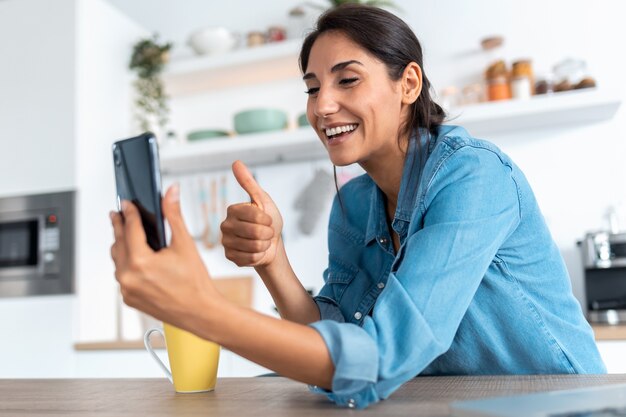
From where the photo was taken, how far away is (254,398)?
96 cm

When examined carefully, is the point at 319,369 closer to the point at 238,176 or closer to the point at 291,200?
the point at 238,176

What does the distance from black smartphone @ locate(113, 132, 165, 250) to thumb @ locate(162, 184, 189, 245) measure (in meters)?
0.01

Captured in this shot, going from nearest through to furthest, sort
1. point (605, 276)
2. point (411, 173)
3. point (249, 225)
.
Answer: point (249, 225)
point (411, 173)
point (605, 276)

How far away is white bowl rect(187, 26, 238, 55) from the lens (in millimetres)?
3361

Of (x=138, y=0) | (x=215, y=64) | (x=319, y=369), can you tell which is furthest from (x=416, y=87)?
(x=138, y=0)

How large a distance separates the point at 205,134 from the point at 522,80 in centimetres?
144

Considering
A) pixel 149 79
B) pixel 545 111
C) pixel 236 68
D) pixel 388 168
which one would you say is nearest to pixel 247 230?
pixel 388 168

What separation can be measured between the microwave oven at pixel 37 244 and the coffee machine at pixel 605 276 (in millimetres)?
2130

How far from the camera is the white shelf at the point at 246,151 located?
310 cm

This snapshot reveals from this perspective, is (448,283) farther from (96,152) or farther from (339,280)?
(96,152)

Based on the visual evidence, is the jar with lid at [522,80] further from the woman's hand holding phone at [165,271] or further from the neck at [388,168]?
the woman's hand holding phone at [165,271]

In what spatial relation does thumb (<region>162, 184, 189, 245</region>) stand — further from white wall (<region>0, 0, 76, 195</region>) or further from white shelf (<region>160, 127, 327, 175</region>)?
white wall (<region>0, 0, 76, 195</region>)

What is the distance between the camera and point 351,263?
1440 millimetres

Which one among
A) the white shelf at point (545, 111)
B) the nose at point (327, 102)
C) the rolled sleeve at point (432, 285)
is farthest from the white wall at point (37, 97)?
the rolled sleeve at point (432, 285)
